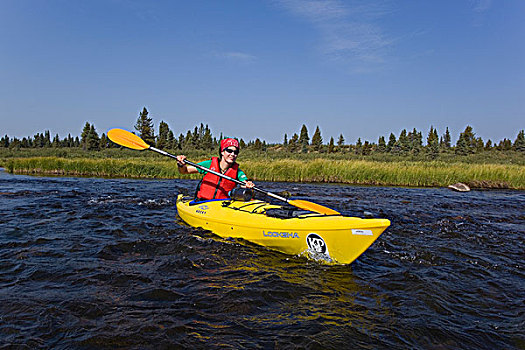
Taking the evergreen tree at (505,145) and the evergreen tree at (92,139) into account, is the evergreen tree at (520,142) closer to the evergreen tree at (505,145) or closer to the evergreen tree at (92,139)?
the evergreen tree at (505,145)

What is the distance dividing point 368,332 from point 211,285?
1.69 meters

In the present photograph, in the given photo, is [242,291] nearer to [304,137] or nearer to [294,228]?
[294,228]

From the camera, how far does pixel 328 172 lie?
653 inches

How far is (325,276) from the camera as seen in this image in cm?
397

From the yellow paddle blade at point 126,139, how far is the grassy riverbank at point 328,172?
9.31 metres

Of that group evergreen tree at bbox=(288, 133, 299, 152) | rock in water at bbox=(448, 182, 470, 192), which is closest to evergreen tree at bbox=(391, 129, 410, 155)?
evergreen tree at bbox=(288, 133, 299, 152)

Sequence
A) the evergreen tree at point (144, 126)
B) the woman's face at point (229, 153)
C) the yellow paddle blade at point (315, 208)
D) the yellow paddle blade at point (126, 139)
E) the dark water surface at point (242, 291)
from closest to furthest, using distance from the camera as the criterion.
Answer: the dark water surface at point (242, 291) → the yellow paddle blade at point (315, 208) → the woman's face at point (229, 153) → the yellow paddle blade at point (126, 139) → the evergreen tree at point (144, 126)

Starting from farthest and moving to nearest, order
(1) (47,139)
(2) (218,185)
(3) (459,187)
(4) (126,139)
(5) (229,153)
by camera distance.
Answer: (1) (47,139) → (3) (459,187) → (4) (126,139) → (2) (218,185) → (5) (229,153)

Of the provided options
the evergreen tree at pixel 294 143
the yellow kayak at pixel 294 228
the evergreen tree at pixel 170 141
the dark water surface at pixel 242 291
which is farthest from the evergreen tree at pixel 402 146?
the yellow kayak at pixel 294 228

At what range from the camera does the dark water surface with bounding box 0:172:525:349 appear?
107 inches

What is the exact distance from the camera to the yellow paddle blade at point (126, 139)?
738cm

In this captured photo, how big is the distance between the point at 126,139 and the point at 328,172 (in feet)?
36.5

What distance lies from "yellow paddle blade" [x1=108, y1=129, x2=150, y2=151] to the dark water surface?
1.89m

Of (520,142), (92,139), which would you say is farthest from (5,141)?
(520,142)
